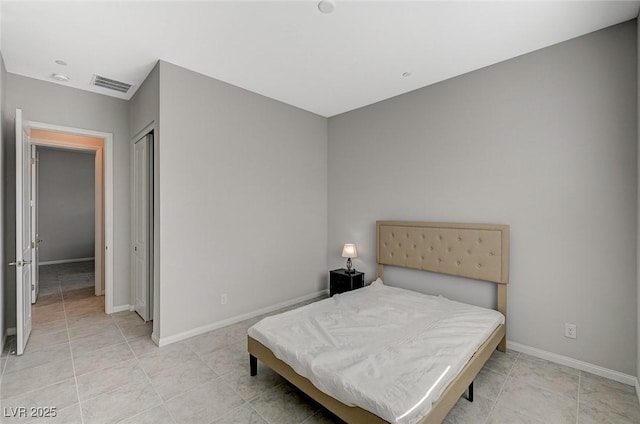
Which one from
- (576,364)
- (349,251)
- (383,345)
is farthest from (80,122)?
(576,364)

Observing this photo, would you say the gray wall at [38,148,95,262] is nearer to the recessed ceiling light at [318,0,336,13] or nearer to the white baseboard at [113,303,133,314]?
the white baseboard at [113,303,133,314]

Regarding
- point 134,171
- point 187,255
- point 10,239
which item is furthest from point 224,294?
point 10,239

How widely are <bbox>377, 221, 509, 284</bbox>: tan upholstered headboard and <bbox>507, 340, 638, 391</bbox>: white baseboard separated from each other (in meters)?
0.65

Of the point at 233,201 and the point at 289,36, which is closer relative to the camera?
the point at 289,36

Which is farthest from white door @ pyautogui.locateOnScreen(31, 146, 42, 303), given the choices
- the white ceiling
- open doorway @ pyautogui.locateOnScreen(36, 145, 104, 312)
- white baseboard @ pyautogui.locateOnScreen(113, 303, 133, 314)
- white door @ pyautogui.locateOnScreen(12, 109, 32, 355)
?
open doorway @ pyautogui.locateOnScreen(36, 145, 104, 312)

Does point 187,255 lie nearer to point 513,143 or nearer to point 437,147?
point 437,147

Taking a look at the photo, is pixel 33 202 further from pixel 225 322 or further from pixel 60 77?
pixel 225 322

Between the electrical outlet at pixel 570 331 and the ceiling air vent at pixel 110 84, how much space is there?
205 inches

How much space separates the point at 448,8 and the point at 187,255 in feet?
10.5

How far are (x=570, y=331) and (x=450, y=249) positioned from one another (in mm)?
1178

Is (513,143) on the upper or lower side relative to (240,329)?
upper

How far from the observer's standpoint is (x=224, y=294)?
136 inches

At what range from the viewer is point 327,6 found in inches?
83.0

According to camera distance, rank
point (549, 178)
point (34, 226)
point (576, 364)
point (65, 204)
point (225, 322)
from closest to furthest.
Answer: point (576, 364)
point (549, 178)
point (225, 322)
point (34, 226)
point (65, 204)
